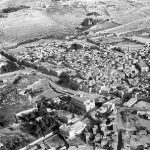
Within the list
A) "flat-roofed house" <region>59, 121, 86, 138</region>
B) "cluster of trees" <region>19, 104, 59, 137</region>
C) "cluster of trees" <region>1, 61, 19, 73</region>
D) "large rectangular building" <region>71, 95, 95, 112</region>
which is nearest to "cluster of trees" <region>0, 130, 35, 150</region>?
"cluster of trees" <region>19, 104, 59, 137</region>

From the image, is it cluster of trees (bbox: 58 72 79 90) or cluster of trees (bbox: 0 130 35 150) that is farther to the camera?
cluster of trees (bbox: 58 72 79 90)

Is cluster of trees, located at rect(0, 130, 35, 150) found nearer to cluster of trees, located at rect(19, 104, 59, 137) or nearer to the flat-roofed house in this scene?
cluster of trees, located at rect(19, 104, 59, 137)

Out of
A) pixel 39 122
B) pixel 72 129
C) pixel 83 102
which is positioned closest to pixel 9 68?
pixel 83 102

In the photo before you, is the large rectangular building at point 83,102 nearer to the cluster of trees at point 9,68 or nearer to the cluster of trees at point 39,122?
the cluster of trees at point 39,122

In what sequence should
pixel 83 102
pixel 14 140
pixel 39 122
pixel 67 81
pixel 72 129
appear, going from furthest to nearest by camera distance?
pixel 67 81, pixel 83 102, pixel 39 122, pixel 72 129, pixel 14 140

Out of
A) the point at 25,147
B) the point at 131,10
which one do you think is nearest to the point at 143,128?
the point at 25,147

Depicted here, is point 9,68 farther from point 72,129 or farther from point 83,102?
point 72,129

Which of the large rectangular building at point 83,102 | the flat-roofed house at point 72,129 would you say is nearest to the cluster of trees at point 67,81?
the large rectangular building at point 83,102

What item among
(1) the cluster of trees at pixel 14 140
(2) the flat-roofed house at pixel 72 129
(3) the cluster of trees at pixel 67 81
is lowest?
(1) the cluster of trees at pixel 14 140

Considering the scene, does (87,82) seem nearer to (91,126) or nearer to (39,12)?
(91,126)
